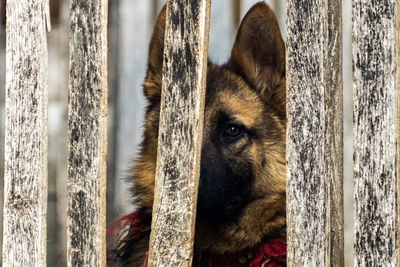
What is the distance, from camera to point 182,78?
232cm

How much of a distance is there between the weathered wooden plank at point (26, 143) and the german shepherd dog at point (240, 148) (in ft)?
2.73

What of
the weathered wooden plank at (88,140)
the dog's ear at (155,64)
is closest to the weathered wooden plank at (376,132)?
the weathered wooden plank at (88,140)

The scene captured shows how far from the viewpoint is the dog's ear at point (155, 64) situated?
3297mm

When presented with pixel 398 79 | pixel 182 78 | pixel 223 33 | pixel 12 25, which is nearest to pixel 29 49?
pixel 12 25

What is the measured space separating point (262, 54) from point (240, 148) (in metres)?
0.54

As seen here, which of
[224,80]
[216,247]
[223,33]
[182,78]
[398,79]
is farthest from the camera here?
[223,33]

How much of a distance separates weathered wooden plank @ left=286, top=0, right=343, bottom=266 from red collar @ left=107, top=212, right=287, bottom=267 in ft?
2.11

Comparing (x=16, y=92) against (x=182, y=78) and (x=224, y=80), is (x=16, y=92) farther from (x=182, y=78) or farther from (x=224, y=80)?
(x=224, y=80)

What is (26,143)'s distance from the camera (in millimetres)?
2471

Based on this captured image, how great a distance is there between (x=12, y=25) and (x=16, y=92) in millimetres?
281

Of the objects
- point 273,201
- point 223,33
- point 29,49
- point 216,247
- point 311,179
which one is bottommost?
point 216,247

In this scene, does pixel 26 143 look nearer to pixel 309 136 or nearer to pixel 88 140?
pixel 88 140

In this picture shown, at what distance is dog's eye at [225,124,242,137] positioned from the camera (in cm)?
329

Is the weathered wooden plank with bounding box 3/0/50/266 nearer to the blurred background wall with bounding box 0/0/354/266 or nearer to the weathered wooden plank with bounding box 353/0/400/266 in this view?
the weathered wooden plank with bounding box 353/0/400/266
